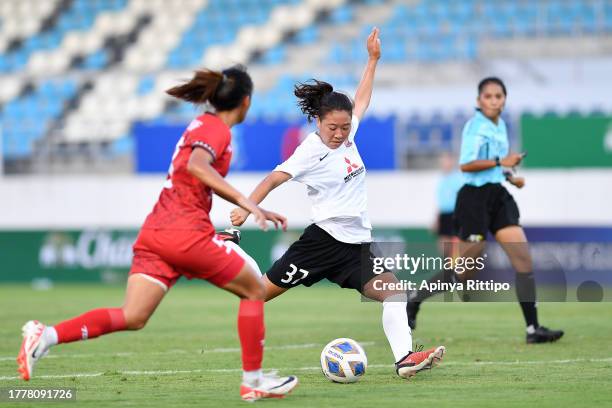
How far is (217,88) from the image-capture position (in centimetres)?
748

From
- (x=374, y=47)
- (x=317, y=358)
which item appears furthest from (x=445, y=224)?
(x=374, y=47)

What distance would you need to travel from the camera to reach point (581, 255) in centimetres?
2002

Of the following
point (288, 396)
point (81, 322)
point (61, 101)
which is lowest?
point (288, 396)

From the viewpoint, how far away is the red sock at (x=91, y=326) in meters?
7.35

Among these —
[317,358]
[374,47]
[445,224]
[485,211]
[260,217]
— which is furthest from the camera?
[445,224]

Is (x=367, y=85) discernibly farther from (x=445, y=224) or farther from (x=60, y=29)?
(x=60, y=29)

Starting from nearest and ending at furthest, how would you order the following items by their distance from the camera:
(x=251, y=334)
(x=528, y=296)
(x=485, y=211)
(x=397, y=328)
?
(x=251, y=334), (x=397, y=328), (x=528, y=296), (x=485, y=211)

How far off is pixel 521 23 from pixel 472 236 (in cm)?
1515

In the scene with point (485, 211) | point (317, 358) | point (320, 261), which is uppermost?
point (485, 211)

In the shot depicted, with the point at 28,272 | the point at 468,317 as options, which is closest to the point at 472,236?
the point at 468,317

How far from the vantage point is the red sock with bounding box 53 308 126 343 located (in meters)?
7.35

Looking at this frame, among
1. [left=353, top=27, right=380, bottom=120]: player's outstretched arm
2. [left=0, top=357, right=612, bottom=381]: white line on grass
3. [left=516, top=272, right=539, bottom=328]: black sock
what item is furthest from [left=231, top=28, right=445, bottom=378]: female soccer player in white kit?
[left=516, top=272, right=539, bottom=328]: black sock

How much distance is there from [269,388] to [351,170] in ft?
6.88

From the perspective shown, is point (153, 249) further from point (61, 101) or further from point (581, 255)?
point (61, 101)
